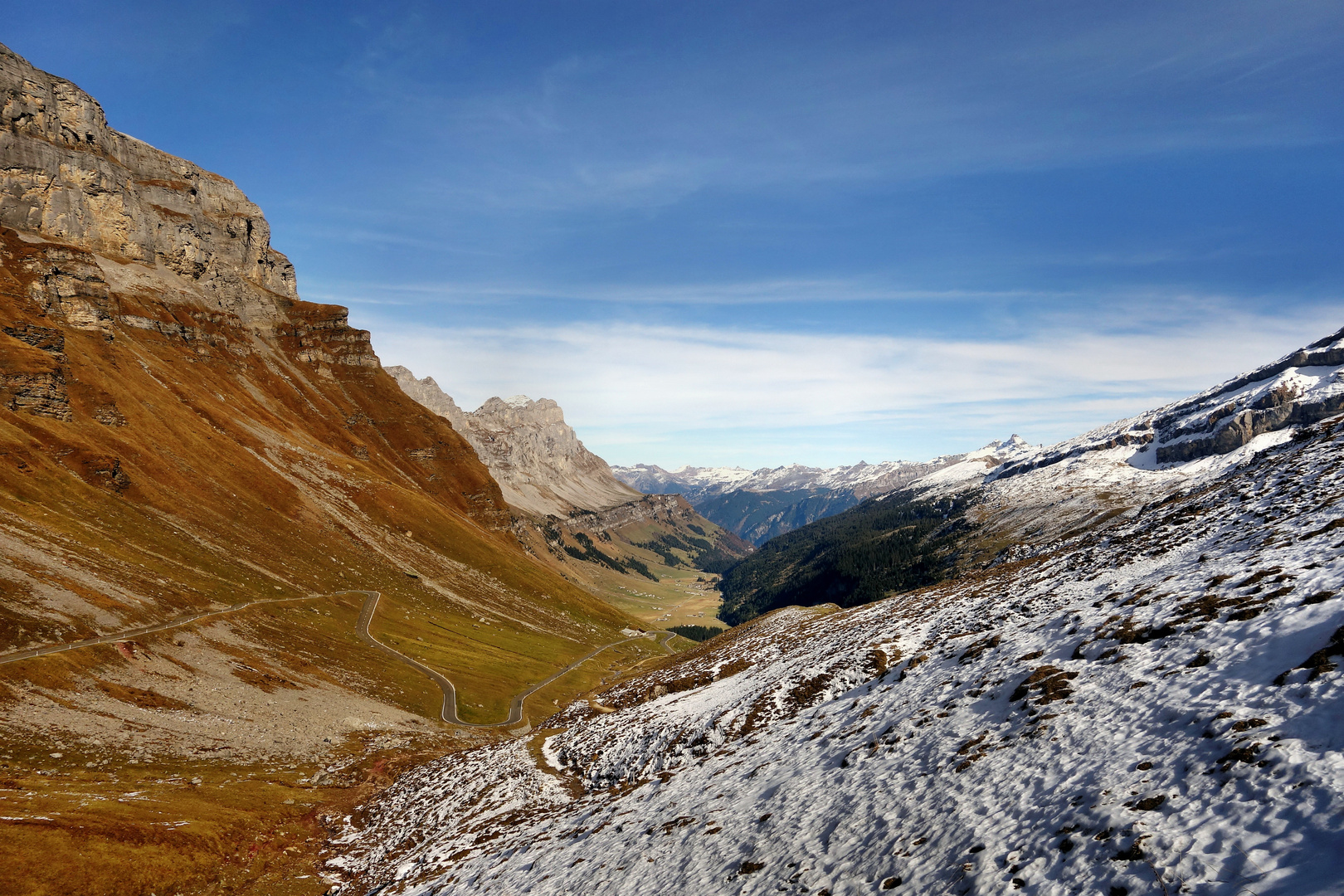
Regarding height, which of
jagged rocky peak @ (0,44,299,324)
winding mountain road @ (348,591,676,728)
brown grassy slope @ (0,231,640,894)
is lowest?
winding mountain road @ (348,591,676,728)

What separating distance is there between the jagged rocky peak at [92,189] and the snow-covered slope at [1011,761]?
637 feet

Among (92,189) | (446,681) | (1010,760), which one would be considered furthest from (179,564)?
(92,189)

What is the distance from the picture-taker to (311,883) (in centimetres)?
3441

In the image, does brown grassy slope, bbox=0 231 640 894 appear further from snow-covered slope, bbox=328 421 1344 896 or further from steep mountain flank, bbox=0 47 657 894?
snow-covered slope, bbox=328 421 1344 896

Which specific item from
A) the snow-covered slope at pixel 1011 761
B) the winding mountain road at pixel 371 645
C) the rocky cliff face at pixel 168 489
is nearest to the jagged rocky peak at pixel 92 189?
the rocky cliff face at pixel 168 489

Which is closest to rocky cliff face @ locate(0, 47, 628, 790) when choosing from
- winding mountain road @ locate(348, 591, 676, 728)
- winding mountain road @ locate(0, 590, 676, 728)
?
winding mountain road @ locate(0, 590, 676, 728)

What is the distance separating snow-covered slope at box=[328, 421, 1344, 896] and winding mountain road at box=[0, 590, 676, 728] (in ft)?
129

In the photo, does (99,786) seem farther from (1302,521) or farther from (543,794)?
(1302,521)

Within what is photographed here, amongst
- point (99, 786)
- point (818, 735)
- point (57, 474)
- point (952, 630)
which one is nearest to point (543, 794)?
point (818, 735)

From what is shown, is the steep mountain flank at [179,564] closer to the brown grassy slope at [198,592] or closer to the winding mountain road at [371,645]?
the brown grassy slope at [198,592]

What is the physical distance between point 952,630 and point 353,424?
20334 centimetres

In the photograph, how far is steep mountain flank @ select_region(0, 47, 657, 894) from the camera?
44.8 m

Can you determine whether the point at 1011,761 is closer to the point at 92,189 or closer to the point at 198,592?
the point at 198,592

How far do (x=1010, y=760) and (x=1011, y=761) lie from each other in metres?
0.10
